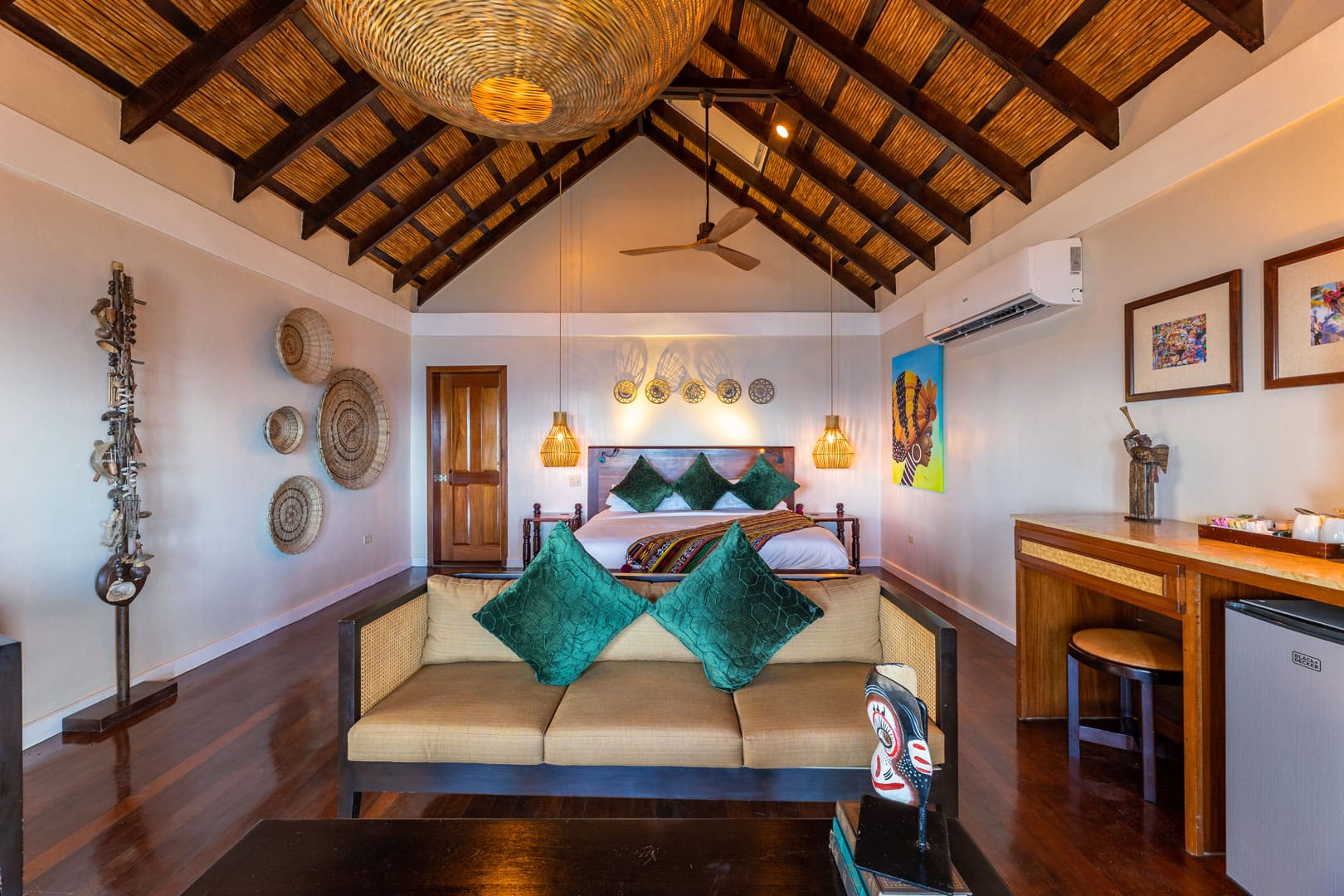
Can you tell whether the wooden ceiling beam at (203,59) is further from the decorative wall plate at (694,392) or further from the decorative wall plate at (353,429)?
the decorative wall plate at (694,392)

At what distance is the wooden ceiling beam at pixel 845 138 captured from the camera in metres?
4.01

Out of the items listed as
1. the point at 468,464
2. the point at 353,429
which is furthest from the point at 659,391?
the point at 353,429

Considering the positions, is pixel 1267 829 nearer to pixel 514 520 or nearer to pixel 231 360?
pixel 231 360

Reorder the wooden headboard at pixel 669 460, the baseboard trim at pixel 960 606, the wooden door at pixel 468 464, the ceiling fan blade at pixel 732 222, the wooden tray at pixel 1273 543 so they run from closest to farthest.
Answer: the wooden tray at pixel 1273 543 → the ceiling fan blade at pixel 732 222 → the baseboard trim at pixel 960 606 → the wooden headboard at pixel 669 460 → the wooden door at pixel 468 464

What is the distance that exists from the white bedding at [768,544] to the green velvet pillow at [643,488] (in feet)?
2.60

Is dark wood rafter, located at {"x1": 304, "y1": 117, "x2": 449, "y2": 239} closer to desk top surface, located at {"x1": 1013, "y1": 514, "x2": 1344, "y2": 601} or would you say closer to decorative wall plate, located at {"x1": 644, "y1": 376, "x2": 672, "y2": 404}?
decorative wall plate, located at {"x1": 644, "y1": 376, "x2": 672, "y2": 404}

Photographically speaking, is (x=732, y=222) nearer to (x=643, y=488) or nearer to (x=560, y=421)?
(x=560, y=421)

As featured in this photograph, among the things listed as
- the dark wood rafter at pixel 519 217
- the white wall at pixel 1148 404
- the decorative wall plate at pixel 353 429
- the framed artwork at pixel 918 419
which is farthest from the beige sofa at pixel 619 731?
the dark wood rafter at pixel 519 217

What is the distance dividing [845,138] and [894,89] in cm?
66

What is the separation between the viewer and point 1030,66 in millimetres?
2840

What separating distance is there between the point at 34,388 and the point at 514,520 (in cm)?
396

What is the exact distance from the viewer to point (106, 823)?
1.97 metres

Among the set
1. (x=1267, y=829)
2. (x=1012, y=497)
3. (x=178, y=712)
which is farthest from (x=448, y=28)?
(x=1012, y=497)

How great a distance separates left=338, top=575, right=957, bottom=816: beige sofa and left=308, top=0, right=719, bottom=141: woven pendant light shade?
1.57 metres
